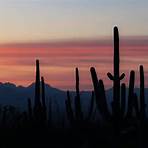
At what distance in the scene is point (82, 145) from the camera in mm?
24891

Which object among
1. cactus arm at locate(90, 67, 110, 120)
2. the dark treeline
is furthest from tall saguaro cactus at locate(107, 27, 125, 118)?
cactus arm at locate(90, 67, 110, 120)

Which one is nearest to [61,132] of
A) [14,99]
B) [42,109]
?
[42,109]

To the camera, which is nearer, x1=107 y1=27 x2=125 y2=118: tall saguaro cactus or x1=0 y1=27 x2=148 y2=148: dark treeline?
x1=107 y1=27 x2=125 y2=118: tall saguaro cactus

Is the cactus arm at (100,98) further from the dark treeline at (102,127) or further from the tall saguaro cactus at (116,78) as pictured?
the tall saguaro cactus at (116,78)

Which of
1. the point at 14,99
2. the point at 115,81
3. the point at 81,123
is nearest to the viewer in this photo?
→ the point at 115,81

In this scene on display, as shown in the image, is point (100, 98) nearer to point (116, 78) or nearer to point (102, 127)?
point (116, 78)

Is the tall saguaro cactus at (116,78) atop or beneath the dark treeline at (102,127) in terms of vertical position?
atop

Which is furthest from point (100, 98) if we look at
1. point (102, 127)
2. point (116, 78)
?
point (102, 127)

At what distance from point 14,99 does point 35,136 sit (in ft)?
525

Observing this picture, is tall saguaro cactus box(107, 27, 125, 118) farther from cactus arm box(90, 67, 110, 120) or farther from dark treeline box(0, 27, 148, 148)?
cactus arm box(90, 67, 110, 120)

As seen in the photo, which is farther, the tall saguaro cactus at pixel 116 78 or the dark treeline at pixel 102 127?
the dark treeline at pixel 102 127

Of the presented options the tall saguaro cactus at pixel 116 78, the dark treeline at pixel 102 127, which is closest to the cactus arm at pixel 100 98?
the dark treeline at pixel 102 127

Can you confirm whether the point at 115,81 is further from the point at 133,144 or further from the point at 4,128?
the point at 4,128

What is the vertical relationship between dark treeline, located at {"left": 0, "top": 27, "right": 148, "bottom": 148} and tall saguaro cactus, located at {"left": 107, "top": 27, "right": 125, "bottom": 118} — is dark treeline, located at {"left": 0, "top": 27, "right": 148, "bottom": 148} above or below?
below
